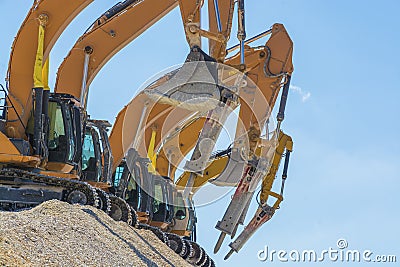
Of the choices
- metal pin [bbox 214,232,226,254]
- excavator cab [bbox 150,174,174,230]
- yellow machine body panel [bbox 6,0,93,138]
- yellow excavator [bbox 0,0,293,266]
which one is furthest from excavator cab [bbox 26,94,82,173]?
excavator cab [bbox 150,174,174,230]

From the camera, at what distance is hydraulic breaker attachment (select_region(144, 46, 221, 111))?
1227 centimetres

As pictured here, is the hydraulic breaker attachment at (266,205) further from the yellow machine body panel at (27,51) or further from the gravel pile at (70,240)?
the yellow machine body panel at (27,51)

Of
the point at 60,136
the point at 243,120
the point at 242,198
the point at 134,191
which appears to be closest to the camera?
the point at 60,136

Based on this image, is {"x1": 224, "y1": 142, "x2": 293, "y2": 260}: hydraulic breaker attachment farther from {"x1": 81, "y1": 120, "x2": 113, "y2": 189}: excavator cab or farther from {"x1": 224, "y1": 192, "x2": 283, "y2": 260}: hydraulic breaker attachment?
{"x1": 81, "y1": 120, "x2": 113, "y2": 189}: excavator cab

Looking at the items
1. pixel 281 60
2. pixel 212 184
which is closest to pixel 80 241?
pixel 212 184

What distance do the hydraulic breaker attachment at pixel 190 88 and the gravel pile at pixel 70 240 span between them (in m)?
2.12

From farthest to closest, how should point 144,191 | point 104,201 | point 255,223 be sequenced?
point 144,191
point 255,223
point 104,201

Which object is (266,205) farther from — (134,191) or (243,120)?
(134,191)

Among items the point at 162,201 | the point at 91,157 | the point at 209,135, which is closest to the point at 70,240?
the point at 209,135

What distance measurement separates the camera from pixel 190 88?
40.6 feet

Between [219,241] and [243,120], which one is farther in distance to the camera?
[243,120]

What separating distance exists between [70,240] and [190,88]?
9.17 ft

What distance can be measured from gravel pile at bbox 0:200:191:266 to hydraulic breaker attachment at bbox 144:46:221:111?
2115 mm

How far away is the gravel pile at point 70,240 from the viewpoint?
915cm
